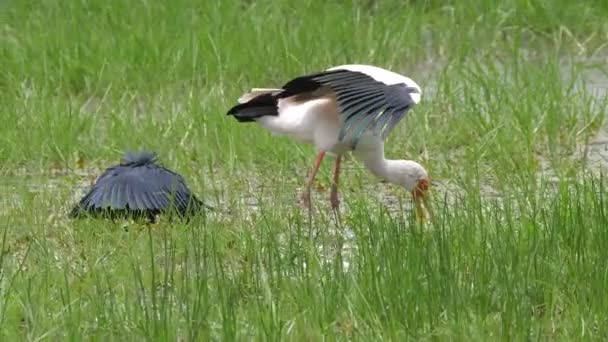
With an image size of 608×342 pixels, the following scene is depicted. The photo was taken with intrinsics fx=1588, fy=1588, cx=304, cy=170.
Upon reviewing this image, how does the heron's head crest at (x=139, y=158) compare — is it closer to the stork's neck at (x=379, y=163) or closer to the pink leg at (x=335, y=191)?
the pink leg at (x=335, y=191)

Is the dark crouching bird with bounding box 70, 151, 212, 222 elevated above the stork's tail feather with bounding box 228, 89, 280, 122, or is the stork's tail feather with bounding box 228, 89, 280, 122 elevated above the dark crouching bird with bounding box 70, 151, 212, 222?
the stork's tail feather with bounding box 228, 89, 280, 122

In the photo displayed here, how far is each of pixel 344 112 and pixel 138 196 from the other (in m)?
1.07

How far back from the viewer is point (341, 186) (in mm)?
7156

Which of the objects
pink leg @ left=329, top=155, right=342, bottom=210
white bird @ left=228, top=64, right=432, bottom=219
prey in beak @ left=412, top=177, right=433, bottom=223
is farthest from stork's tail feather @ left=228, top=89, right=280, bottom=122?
prey in beak @ left=412, top=177, right=433, bottom=223

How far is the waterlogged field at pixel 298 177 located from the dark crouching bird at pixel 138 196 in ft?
0.50

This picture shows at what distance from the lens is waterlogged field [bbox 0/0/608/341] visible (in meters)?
4.62

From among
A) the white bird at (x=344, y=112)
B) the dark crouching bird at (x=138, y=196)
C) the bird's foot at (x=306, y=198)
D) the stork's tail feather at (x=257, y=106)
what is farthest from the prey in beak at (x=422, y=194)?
the dark crouching bird at (x=138, y=196)

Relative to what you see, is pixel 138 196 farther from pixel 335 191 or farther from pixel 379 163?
pixel 379 163

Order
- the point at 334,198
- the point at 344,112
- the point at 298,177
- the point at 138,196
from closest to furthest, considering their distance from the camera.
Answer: the point at 344,112, the point at 138,196, the point at 334,198, the point at 298,177

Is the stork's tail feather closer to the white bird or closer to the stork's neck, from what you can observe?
the white bird

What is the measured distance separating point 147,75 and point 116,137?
1066 millimetres

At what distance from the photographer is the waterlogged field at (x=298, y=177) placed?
15.1ft

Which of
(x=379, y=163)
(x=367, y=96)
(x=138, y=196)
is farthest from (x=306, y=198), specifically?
(x=367, y=96)

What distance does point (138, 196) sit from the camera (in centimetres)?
641
